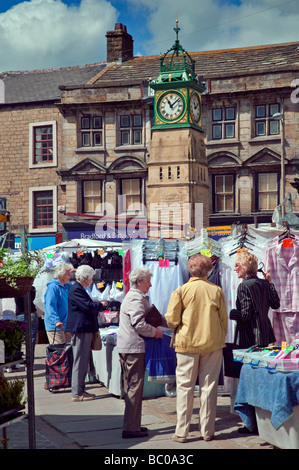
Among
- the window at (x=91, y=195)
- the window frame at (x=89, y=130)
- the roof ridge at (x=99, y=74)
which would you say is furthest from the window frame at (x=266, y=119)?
the roof ridge at (x=99, y=74)

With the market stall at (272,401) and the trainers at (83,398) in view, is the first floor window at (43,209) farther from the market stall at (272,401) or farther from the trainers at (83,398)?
the market stall at (272,401)

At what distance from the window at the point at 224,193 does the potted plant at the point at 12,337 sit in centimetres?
2712

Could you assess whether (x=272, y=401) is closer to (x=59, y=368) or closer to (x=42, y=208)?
(x=59, y=368)

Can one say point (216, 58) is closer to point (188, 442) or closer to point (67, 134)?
point (67, 134)

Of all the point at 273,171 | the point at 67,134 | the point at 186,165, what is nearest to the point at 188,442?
the point at 186,165

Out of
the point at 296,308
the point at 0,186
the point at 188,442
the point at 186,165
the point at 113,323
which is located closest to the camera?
the point at 188,442

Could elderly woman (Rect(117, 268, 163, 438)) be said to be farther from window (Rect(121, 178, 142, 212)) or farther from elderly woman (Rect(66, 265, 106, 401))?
window (Rect(121, 178, 142, 212))

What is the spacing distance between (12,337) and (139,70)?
31891mm

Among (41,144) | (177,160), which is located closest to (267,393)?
(177,160)

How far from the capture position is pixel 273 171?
32469mm

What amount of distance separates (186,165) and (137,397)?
22.1 meters

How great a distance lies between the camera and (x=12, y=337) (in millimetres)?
6188

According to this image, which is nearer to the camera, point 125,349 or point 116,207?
point 125,349

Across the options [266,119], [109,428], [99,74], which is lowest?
[109,428]
